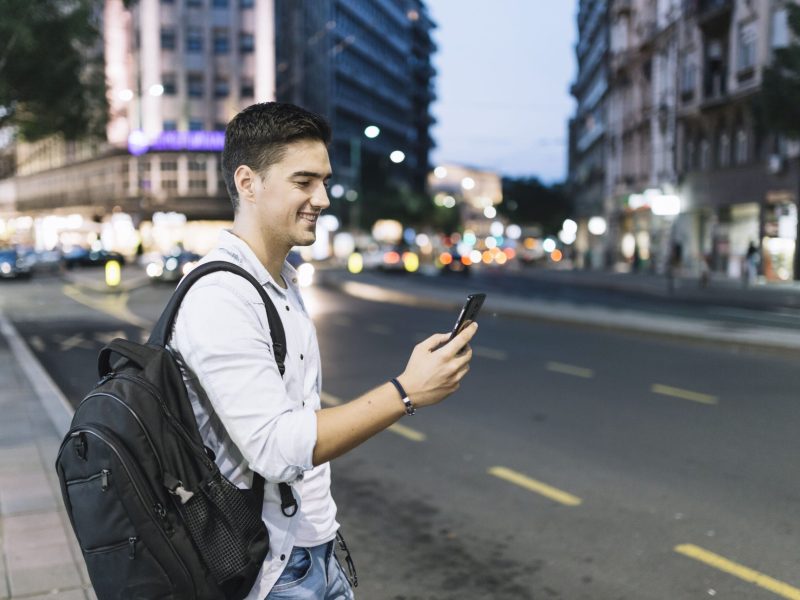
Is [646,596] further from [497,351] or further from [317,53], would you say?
[317,53]

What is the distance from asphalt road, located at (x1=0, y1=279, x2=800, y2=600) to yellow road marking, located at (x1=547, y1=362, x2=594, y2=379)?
0.03 metres

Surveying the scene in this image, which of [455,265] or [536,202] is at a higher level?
[536,202]

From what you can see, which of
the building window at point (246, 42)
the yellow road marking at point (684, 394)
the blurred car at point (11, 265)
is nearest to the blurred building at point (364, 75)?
the building window at point (246, 42)

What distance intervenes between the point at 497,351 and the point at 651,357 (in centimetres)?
243

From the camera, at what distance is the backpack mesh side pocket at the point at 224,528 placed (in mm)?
1839

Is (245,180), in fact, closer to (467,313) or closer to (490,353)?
(467,313)

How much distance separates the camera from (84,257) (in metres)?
51.6

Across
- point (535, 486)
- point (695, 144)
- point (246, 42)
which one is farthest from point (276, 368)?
point (246, 42)

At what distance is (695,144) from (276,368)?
41593 mm

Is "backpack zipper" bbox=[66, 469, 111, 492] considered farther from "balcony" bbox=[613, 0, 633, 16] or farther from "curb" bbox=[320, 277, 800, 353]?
"balcony" bbox=[613, 0, 633, 16]

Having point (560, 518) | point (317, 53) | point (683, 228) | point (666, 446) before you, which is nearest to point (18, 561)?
point (560, 518)

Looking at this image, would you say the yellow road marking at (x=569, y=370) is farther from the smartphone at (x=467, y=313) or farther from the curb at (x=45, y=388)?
the smartphone at (x=467, y=313)

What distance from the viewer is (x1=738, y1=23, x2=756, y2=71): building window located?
33.8 meters

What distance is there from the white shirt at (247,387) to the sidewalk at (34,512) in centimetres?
261
